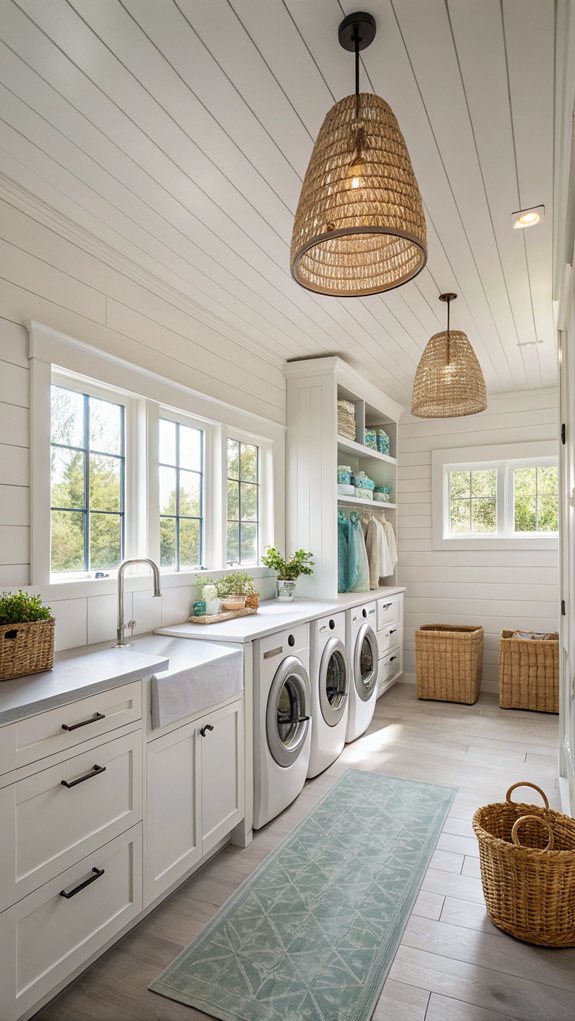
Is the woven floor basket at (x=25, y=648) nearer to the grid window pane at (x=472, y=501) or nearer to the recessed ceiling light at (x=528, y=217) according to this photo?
the recessed ceiling light at (x=528, y=217)

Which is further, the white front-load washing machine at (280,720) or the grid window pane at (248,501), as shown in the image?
the grid window pane at (248,501)

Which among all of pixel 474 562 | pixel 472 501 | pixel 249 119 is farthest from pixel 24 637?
pixel 472 501

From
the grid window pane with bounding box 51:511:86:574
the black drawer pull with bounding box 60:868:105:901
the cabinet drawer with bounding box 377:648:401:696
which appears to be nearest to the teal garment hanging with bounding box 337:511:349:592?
the cabinet drawer with bounding box 377:648:401:696

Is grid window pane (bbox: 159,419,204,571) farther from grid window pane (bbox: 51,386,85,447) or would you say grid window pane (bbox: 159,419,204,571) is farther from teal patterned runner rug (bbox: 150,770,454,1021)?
teal patterned runner rug (bbox: 150,770,454,1021)

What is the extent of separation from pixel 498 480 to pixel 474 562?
0.77 meters

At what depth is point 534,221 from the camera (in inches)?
91.3

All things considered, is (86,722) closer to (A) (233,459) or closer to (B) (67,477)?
(B) (67,477)

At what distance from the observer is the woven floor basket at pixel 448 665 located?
186 inches

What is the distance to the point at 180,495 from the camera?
315 cm

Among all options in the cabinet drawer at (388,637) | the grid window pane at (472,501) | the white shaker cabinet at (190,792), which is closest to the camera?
the white shaker cabinet at (190,792)

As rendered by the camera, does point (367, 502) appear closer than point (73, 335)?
No

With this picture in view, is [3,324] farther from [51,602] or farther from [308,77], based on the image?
[308,77]

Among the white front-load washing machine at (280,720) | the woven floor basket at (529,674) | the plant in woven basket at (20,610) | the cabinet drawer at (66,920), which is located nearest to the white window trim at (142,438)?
the plant in woven basket at (20,610)


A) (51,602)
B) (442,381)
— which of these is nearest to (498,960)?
(51,602)
